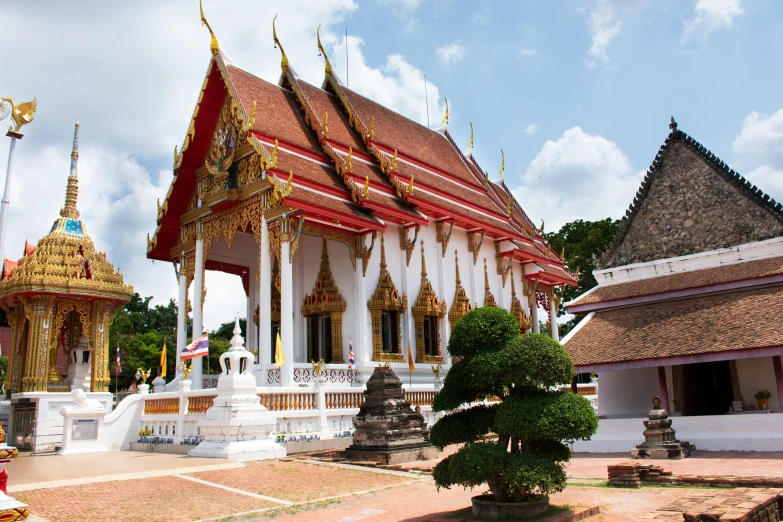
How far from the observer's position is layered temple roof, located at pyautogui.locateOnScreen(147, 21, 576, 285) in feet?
46.8

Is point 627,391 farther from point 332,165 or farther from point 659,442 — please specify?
point 332,165

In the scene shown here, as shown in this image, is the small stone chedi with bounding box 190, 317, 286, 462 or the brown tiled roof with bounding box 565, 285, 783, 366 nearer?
the small stone chedi with bounding box 190, 317, 286, 462

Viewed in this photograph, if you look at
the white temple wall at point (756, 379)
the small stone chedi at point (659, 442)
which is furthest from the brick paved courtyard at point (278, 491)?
the white temple wall at point (756, 379)

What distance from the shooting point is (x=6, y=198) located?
6.17m

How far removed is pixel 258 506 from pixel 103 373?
418 inches

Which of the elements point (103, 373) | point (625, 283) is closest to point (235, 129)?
point (103, 373)

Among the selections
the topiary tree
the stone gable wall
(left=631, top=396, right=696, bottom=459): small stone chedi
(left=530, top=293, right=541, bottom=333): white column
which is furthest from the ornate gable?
the topiary tree

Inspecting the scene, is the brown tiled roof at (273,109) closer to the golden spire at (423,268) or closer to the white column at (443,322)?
the golden spire at (423,268)

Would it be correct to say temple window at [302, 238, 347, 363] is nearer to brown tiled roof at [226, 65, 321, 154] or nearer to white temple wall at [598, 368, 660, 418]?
brown tiled roof at [226, 65, 321, 154]

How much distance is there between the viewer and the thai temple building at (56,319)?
14.4 metres

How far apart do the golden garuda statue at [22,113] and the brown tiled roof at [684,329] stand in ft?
29.1

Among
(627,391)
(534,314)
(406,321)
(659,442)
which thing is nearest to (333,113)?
(406,321)

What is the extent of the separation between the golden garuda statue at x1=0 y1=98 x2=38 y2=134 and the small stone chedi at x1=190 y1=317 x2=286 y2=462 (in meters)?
4.72

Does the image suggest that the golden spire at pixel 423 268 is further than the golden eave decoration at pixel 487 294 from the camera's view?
No
